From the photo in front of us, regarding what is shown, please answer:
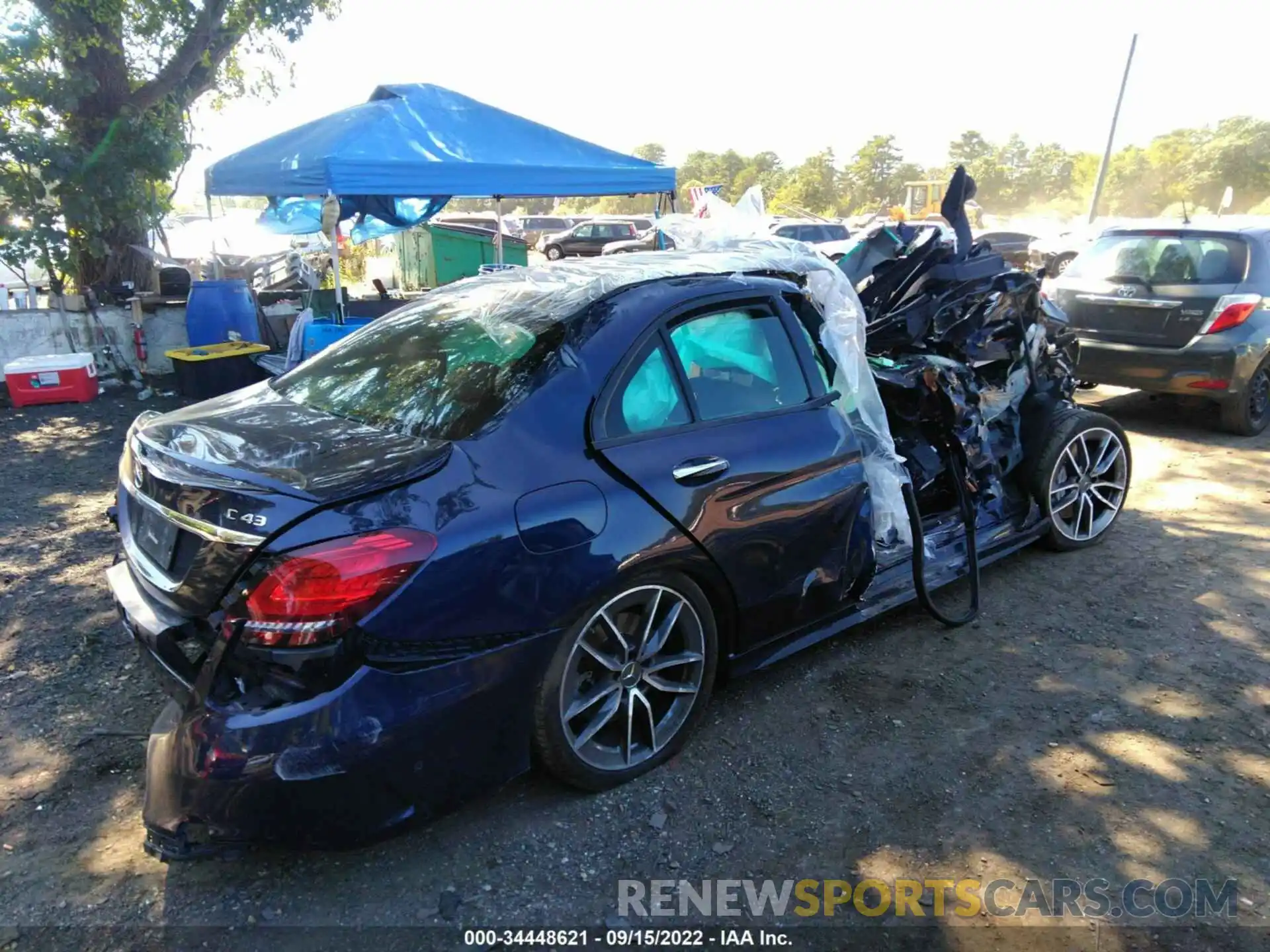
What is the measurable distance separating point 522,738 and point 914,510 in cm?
182

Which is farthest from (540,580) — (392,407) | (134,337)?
(134,337)

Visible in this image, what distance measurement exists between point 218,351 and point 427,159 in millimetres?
2750

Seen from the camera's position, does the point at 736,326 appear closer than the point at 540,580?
No

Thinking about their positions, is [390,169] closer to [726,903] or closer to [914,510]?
[914,510]

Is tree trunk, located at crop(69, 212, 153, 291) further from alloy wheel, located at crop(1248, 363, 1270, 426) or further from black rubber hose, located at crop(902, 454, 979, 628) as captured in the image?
alloy wheel, located at crop(1248, 363, 1270, 426)

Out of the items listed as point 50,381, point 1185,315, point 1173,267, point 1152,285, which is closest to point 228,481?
point 1185,315

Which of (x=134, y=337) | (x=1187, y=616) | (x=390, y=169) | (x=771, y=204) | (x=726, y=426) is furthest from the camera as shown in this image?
(x=771, y=204)

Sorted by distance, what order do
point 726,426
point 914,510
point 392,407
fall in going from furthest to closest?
1. point 914,510
2. point 726,426
3. point 392,407

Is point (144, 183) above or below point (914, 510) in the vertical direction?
above

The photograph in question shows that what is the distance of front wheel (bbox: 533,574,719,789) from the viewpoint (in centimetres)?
254

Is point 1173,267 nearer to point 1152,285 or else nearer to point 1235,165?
point 1152,285

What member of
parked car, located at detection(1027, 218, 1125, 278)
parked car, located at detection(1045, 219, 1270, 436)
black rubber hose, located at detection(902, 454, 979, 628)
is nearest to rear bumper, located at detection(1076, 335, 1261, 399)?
parked car, located at detection(1045, 219, 1270, 436)

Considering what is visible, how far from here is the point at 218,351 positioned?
8.38m

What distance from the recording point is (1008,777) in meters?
2.86
